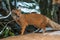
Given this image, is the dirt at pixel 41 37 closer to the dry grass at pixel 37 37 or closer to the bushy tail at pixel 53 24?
the dry grass at pixel 37 37

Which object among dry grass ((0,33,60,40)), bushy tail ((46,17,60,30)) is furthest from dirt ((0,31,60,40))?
bushy tail ((46,17,60,30))

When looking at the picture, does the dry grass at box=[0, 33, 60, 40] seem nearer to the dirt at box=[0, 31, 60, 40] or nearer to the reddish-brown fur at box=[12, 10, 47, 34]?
the dirt at box=[0, 31, 60, 40]

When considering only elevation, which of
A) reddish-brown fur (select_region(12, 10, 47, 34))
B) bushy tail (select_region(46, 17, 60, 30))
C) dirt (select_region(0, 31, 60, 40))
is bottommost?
dirt (select_region(0, 31, 60, 40))

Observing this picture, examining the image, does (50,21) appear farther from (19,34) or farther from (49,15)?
(19,34)

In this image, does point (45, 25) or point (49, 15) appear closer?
point (45, 25)

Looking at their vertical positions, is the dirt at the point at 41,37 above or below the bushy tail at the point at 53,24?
below

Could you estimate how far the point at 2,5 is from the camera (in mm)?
2600

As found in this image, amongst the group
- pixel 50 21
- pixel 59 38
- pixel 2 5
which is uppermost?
pixel 2 5

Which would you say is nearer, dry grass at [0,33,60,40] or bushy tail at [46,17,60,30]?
dry grass at [0,33,60,40]

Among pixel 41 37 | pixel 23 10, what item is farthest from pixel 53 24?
pixel 23 10

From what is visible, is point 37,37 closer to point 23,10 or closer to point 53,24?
point 53,24

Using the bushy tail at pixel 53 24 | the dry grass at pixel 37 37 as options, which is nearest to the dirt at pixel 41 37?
the dry grass at pixel 37 37

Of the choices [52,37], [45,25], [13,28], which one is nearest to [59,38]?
[52,37]

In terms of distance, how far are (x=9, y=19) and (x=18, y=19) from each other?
264mm
